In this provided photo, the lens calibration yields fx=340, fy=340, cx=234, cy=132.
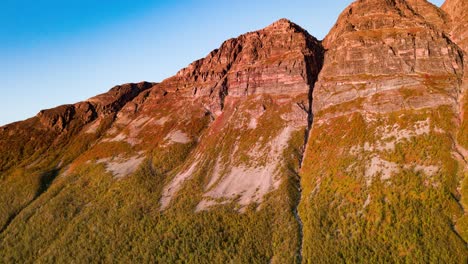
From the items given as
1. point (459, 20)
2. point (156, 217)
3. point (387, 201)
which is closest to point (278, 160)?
point (387, 201)

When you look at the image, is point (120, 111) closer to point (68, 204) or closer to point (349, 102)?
point (68, 204)

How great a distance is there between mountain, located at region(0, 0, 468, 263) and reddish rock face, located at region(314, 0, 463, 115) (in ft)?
1.86

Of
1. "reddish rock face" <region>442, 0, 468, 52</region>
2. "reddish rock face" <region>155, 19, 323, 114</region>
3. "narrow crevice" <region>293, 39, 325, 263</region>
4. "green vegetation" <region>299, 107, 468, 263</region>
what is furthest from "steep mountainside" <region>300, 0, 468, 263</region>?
"reddish rock face" <region>155, 19, 323, 114</region>

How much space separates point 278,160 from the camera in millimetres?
108062

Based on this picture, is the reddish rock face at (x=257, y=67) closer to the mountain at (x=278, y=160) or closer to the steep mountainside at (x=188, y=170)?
the steep mountainside at (x=188, y=170)

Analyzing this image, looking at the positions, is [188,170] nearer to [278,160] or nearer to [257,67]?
[278,160]

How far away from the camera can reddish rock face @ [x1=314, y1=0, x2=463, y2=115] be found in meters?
105

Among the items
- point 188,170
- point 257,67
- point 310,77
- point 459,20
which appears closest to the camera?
point 188,170

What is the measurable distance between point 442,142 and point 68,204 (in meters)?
117

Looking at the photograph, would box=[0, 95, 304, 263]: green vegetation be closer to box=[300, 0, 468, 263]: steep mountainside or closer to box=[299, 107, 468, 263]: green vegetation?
box=[299, 107, 468, 263]: green vegetation

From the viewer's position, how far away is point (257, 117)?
132 m

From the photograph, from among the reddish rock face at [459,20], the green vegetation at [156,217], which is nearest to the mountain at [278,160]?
the green vegetation at [156,217]

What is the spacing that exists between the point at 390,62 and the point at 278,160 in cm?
5284

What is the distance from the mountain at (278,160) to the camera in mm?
77000
